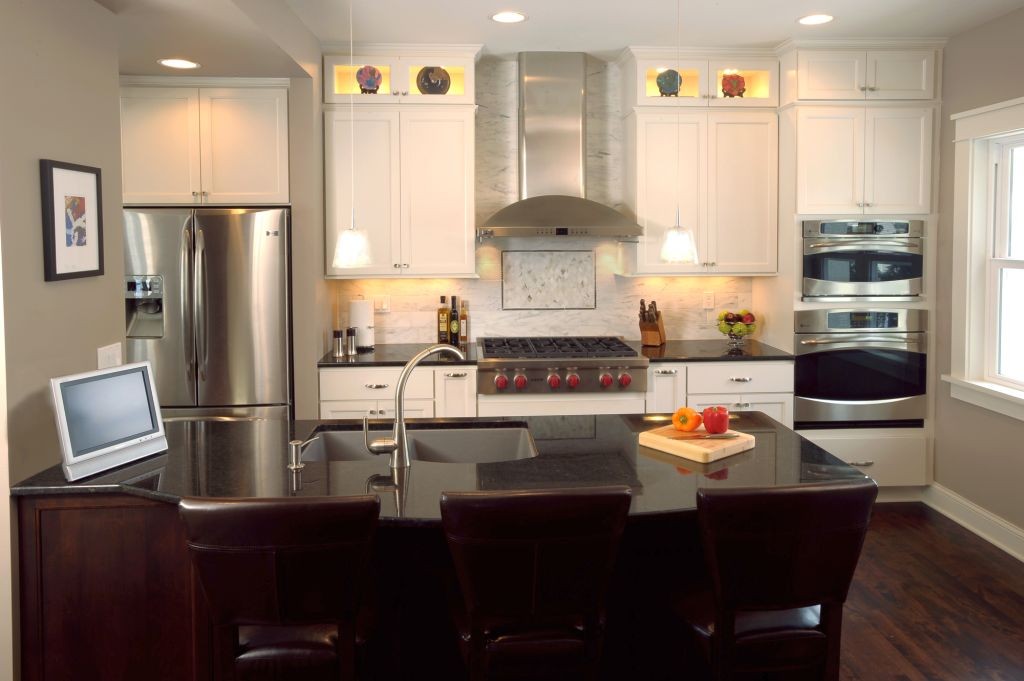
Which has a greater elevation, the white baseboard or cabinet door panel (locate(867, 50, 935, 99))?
cabinet door panel (locate(867, 50, 935, 99))

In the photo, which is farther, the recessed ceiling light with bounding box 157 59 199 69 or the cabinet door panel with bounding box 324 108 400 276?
the cabinet door panel with bounding box 324 108 400 276

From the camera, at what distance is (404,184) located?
16.8 feet

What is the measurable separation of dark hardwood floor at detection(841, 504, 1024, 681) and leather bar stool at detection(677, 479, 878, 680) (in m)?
1.18

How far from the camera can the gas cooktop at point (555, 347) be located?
16.4ft

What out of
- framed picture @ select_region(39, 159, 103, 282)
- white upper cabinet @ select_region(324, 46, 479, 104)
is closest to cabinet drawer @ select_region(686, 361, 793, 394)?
white upper cabinet @ select_region(324, 46, 479, 104)

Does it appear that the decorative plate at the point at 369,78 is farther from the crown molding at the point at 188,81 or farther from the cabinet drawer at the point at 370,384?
the cabinet drawer at the point at 370,384

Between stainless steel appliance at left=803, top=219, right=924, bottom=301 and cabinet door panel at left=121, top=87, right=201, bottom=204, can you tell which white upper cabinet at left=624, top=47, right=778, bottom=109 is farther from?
cabinet door panel at left=121, top=87, right=201, bottom=204

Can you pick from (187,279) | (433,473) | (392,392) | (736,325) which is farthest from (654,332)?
(433,473)

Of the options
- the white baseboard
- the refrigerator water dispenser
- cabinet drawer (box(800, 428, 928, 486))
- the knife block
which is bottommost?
the white baseboard

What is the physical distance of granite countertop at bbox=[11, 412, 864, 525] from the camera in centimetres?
240

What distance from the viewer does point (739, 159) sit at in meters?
5.27

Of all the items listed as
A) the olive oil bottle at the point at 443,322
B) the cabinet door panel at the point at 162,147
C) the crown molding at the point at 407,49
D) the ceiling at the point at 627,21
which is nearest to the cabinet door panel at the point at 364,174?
the crown molding at the point at 407,49

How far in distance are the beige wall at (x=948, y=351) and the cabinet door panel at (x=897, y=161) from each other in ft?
0.32

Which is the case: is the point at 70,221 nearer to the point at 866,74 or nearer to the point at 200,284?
the point at 200,284
